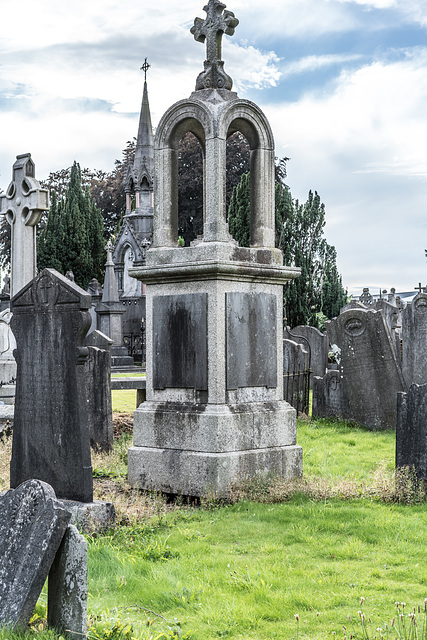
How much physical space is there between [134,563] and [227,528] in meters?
1.15

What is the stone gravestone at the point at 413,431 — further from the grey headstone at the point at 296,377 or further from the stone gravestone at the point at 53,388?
the grey headstone at the point at 296,377

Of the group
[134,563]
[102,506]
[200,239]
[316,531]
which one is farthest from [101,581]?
[200,239]

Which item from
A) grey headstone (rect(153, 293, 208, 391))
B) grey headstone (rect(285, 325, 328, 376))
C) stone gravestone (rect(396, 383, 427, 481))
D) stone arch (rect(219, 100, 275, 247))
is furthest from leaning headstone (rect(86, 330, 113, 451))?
grey headstone (rect(285, 325, 328, 376))

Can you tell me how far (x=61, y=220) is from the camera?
41.2 m

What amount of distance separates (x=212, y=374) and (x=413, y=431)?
1.80m

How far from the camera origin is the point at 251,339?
7156mm

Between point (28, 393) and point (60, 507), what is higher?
point (28, 393)

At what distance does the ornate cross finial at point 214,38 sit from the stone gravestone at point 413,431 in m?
3.42

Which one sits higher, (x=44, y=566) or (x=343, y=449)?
(x=44, y=566)

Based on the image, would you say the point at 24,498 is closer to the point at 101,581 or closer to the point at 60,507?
the point at 60,507

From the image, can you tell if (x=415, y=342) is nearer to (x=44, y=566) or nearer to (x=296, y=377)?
(x=296, y=377)

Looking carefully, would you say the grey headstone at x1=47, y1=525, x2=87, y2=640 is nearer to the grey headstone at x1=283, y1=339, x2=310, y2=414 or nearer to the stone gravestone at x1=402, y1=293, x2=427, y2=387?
the grey headstone at x1=283, y1=339, x2=310, y2=414

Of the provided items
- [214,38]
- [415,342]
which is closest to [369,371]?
[415,342]

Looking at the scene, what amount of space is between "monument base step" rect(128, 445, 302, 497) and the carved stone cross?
712 centimetres
